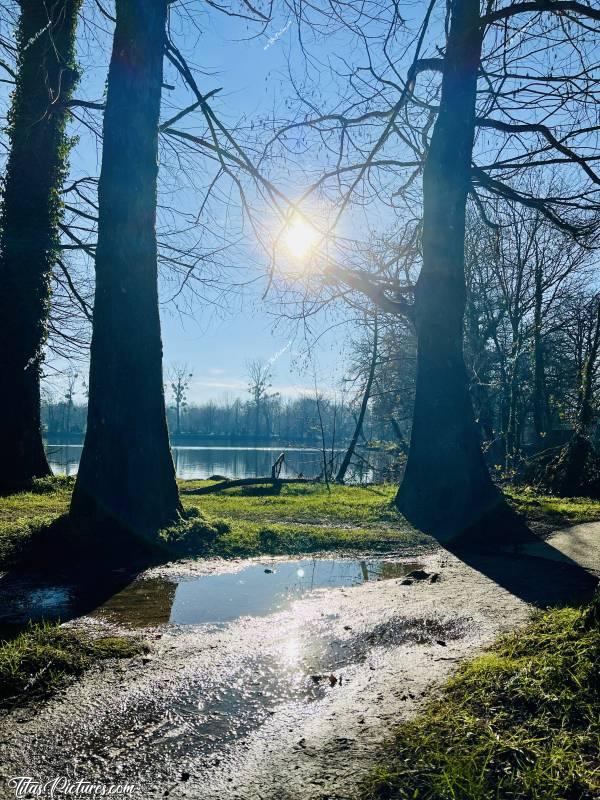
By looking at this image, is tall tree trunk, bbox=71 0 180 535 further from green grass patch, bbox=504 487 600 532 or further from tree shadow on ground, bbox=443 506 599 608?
green grass patch, bbox=504 487 600 532

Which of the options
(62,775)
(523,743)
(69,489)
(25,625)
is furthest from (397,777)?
(69,489)

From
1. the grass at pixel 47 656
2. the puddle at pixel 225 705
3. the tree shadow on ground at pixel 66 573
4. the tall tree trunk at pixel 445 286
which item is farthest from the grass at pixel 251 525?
the puddle at pixel 225 705

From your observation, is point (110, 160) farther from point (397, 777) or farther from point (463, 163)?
point (397, 777)

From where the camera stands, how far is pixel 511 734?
198 cm

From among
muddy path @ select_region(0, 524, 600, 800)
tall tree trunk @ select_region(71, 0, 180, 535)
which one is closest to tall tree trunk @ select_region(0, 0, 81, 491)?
tall tree trunk @ select_region(71, 0, 180, 535)

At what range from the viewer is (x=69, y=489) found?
9.34 meters

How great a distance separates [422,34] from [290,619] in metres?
7.47

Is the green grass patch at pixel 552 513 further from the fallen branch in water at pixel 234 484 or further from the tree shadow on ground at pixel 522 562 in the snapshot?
the fallen branch in water at pixel 234 484

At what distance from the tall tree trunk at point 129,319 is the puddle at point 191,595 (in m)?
1.19

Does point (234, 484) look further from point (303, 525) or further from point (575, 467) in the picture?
point (575, 467)

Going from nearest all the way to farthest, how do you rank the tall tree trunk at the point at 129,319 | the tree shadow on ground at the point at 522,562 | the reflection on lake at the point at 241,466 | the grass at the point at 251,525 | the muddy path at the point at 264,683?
1. the muddy path at the point at 264,683
2. the tree shadow on ground at the point at 522,562
3. the grass at the point at 251,525
4. the tall tree trunk at the point at 129,319
5. the reflection on lake at the point at 241,466

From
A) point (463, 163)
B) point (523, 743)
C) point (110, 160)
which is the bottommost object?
point (523, 743)

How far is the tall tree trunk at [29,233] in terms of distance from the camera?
32.2 feet

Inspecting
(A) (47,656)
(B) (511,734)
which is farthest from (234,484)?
(B) (511,734)
